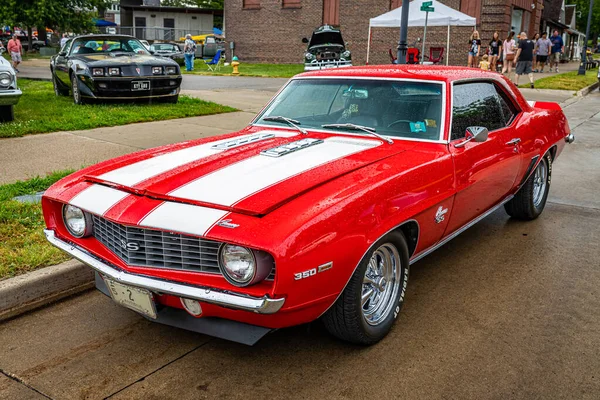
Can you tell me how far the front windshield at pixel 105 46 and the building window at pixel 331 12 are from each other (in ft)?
72.1

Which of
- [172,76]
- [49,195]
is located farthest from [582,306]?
[172,76]

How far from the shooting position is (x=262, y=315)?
8.71 ft

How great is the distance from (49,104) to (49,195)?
30.2 feet

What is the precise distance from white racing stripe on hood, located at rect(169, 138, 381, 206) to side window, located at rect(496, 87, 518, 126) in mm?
1619

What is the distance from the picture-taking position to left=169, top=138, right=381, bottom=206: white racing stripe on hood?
2900 mm

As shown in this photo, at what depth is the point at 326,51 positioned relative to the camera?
74.9 feet

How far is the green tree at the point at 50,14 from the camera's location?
36.7 m

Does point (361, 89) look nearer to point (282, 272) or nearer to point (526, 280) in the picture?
point (526, 280)

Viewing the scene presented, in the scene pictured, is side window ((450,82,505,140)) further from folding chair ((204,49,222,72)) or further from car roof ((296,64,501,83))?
folding chair ((204,49,222,72))

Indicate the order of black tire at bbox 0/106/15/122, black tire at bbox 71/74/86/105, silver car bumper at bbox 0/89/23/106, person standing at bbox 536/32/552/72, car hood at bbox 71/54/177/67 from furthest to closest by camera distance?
person standing at bbox 536/32/552/72
black tire at bbox 71/74/86/105
car hood at bbox 71/54/177/67
black tire at bbox 0/106/15/122
silver car bumper at bbox 0/89/23/106

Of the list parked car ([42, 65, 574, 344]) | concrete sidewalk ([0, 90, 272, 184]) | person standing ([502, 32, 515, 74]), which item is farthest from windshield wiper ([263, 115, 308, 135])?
person standing ([502, 32, 515, 74])

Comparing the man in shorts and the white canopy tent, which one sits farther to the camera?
the white canopy tent

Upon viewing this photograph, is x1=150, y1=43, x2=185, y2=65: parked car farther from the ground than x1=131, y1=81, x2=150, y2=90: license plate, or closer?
farther from the ground

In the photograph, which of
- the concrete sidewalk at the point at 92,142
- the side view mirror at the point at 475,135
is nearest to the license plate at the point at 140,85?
the concrete sidewalk at the point at 92,142
